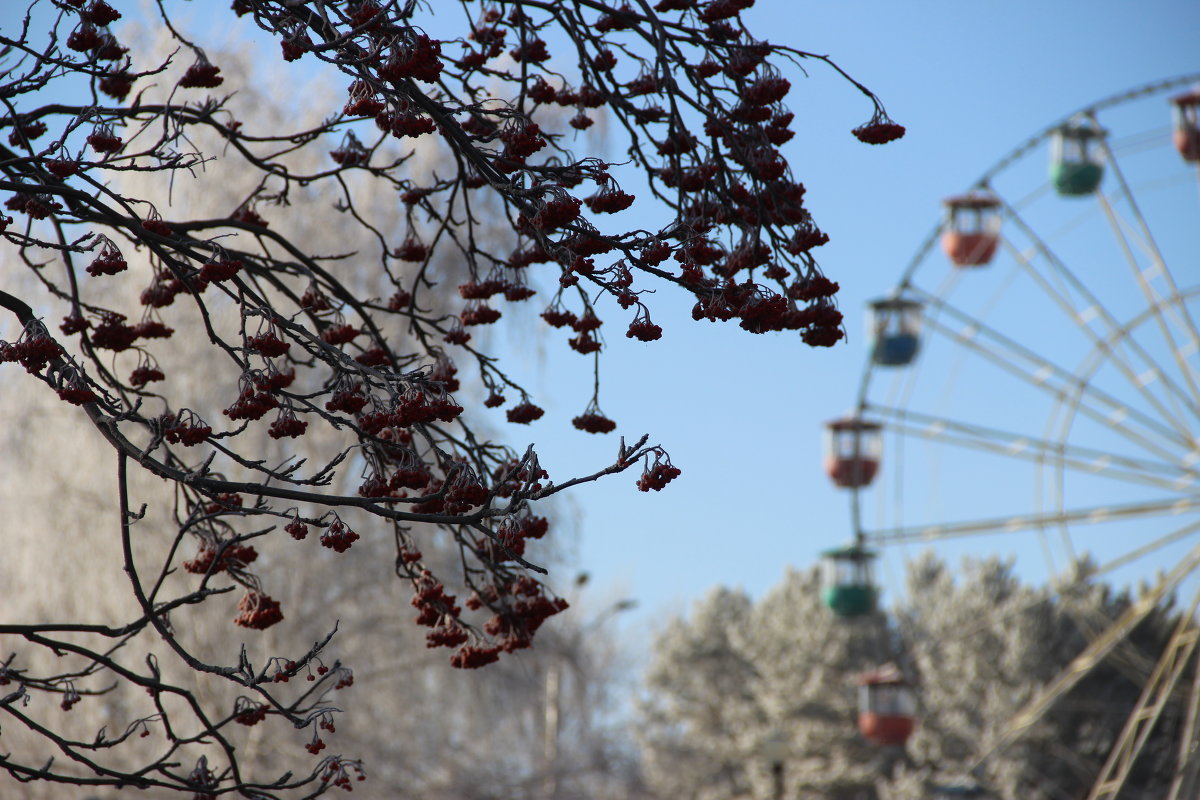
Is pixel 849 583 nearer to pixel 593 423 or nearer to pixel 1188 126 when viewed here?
pixel 1188 126

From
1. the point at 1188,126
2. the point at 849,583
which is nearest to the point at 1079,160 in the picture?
the point at 1188,126

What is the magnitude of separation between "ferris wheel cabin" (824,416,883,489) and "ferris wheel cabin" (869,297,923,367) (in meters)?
0.93

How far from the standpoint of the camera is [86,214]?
12.7 ft

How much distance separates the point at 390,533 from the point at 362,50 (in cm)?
1078

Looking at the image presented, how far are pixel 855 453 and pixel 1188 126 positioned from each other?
5.60 m

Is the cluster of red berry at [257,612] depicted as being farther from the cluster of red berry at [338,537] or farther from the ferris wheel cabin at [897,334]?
the ferris wheel cabin at [897,334]

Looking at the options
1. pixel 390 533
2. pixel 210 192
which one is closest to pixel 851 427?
pixel 390 533

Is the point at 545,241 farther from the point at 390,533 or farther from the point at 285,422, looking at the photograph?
the point at 390,533

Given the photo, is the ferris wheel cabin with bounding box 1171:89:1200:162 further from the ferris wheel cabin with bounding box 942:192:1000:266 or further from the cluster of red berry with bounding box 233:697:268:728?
the cluster of red berry with bounding box 233:697:268:728

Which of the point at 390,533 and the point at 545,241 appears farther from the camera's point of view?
the point at 390,533

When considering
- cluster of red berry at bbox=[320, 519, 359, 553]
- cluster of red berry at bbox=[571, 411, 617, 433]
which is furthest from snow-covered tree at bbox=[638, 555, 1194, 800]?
cluster of red berry at bbox=[320, 519, 359, 553]

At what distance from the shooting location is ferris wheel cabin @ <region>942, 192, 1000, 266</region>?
18.1 metres

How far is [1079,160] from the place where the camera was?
1756 cm

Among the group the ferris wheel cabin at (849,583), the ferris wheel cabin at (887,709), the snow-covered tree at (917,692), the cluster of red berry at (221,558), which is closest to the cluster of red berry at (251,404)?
the cluster of red berry at (221,558)
